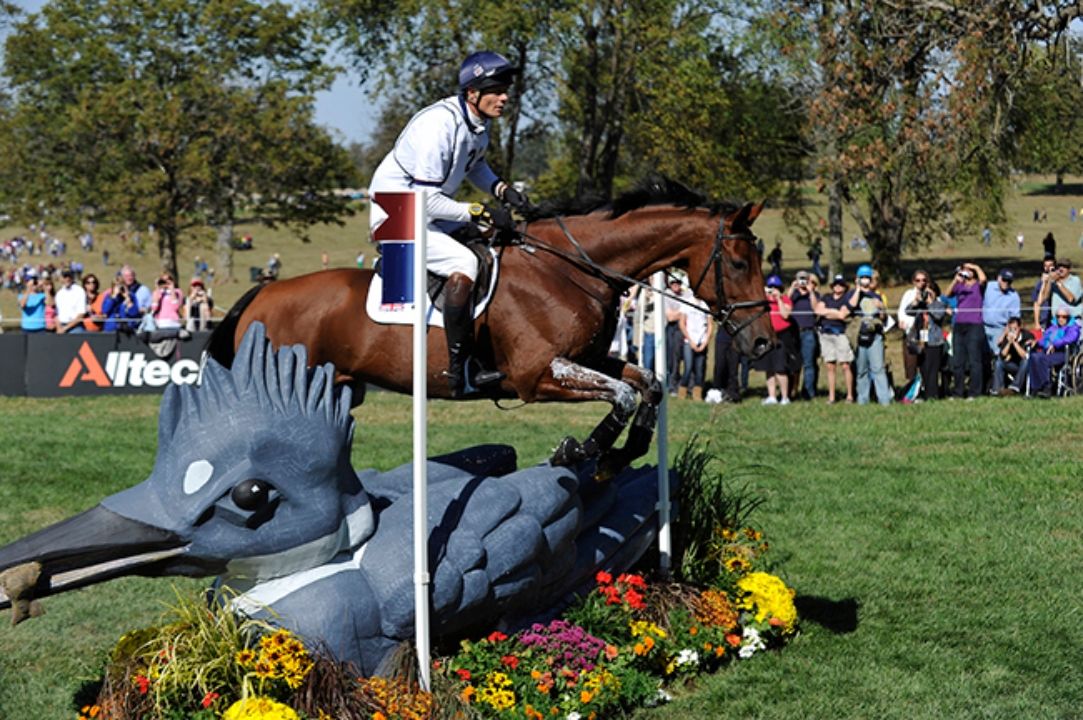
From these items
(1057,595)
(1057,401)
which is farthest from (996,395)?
(1057,595)

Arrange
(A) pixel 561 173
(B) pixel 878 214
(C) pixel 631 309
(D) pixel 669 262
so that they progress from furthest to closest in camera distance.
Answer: (A) pixel 561 173, (B) pixel 878 214, (C) pixel 631 309, (D) pixel 669 262

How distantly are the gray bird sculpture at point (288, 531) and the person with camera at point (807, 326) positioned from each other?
12.5 m

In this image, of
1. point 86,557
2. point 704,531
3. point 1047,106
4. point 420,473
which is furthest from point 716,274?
point 1047,106

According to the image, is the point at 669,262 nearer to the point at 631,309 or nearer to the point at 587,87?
the point at 631,309

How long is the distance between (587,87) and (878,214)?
8643 mm

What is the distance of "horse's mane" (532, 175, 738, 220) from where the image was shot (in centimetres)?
845

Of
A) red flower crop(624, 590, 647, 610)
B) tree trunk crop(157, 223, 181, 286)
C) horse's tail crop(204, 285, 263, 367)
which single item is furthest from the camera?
tree trunk crop(157, 223, 181, 286)

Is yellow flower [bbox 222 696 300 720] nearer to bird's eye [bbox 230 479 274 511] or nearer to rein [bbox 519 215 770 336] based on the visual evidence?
bird's eye [bbox 230 479 274 511]

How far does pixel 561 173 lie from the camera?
44.5 metres

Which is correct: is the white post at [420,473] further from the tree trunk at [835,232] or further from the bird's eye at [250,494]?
the tree trunk at [835,232]

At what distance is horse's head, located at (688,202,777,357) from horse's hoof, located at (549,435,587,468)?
1388 millimetres

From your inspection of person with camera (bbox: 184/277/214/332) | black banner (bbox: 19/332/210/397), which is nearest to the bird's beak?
black banner (bbox: 19/332/210/397)

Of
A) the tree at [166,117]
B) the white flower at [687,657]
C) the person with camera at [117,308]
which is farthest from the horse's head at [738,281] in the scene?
the tree at [166,117]

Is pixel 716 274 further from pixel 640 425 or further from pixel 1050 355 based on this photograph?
pixel 1050 355
